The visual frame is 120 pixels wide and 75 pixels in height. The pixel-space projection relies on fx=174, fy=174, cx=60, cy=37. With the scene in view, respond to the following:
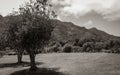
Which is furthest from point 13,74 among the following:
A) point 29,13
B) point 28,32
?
point 29,13

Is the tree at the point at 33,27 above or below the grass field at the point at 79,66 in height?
above

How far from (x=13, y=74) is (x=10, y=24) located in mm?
10280

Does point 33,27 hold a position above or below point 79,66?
above

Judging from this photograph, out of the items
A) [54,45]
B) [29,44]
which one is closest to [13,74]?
[29,44]

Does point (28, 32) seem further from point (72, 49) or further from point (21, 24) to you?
point (72, 49)

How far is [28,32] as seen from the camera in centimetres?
3086

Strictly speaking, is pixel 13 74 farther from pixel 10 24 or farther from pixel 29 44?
pixel 10 24

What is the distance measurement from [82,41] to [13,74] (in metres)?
73.3

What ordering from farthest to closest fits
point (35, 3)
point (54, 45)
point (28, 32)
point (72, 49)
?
point (54, 45), point (72, 49), point (35, 3), point (28, 32)

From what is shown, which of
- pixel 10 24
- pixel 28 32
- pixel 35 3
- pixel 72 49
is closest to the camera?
pixel 28 32

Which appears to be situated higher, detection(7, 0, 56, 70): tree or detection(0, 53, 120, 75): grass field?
detection(7, 0, 56, 70): tree

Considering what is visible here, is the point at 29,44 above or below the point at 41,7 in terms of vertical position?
below

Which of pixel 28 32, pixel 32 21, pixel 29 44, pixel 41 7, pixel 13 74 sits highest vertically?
pixel 41 7

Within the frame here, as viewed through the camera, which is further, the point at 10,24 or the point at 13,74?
the point at 10,24
